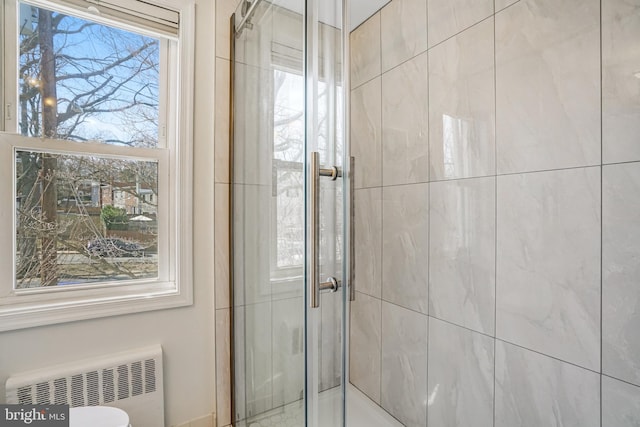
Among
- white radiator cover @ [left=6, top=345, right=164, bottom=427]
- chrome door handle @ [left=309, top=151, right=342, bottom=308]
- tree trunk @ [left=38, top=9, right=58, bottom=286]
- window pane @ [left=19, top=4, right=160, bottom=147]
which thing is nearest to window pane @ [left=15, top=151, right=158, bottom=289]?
tree trunk @ [left=38, top=9, right=58, bottom=286]

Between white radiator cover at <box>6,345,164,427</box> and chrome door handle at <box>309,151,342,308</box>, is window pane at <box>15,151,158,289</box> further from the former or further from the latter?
chrome door handle at <box>309,151,342,308</box>

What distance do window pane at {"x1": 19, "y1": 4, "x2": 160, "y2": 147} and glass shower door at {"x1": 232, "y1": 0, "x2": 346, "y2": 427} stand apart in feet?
1.39

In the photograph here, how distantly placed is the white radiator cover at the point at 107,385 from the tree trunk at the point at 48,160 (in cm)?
36

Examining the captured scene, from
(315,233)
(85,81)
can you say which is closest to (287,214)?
(315,233)

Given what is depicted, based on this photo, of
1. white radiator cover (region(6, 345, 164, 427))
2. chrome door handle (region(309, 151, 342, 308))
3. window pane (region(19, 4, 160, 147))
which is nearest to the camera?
chrome door handle (region(309, 151, 342, 308))

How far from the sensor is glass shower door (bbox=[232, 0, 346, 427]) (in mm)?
740

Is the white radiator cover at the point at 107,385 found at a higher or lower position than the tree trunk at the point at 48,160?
lower

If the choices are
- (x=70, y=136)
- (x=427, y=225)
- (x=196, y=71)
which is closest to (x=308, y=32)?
(x=196, y=71)

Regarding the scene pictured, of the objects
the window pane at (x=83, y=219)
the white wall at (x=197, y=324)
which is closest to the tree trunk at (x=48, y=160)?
the window pane at (x=83, y=219)

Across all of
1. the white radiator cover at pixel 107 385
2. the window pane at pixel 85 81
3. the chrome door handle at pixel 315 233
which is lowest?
the white radiator cover at pixel 107 385

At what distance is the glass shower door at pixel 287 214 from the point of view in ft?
2.43

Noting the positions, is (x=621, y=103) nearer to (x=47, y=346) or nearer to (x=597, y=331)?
(x=597, y=331)

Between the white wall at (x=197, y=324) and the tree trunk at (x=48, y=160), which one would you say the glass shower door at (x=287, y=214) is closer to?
the white wall at (x=197, y=324)

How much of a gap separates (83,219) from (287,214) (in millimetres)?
973
